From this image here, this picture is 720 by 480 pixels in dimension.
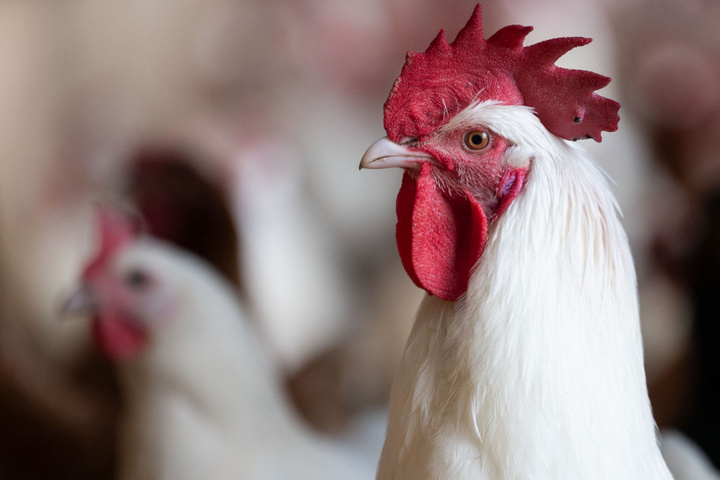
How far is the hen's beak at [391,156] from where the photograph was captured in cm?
82

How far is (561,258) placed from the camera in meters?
0.76

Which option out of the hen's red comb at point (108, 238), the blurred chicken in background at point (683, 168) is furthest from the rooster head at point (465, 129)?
the blurred chicken in background at point (683, 168)

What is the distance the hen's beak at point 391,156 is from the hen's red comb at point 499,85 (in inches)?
0.8

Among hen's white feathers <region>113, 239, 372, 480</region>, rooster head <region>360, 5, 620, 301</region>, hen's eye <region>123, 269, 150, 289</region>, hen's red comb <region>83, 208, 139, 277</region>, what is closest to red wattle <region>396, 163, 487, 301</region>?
rooster head <region>360, 5, 620, 301</region>

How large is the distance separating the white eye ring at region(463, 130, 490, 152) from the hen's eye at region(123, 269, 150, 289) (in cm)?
117

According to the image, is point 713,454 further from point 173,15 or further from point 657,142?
point 173,15

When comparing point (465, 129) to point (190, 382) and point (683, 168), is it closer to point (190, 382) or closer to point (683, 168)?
point (190, 382)

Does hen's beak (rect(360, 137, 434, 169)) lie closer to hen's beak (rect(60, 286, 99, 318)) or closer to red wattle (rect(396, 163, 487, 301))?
red wattle (rect(396, 163, 487, 301))

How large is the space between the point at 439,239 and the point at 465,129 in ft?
0.47

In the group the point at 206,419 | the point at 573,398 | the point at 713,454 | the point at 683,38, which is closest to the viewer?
the point at 573,398

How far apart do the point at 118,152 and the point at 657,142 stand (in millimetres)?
2126

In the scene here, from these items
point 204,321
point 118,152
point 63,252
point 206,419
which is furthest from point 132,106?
point 206,419

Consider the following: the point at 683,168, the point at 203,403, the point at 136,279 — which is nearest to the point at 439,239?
the point at 203,403

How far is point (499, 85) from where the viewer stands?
81cm
